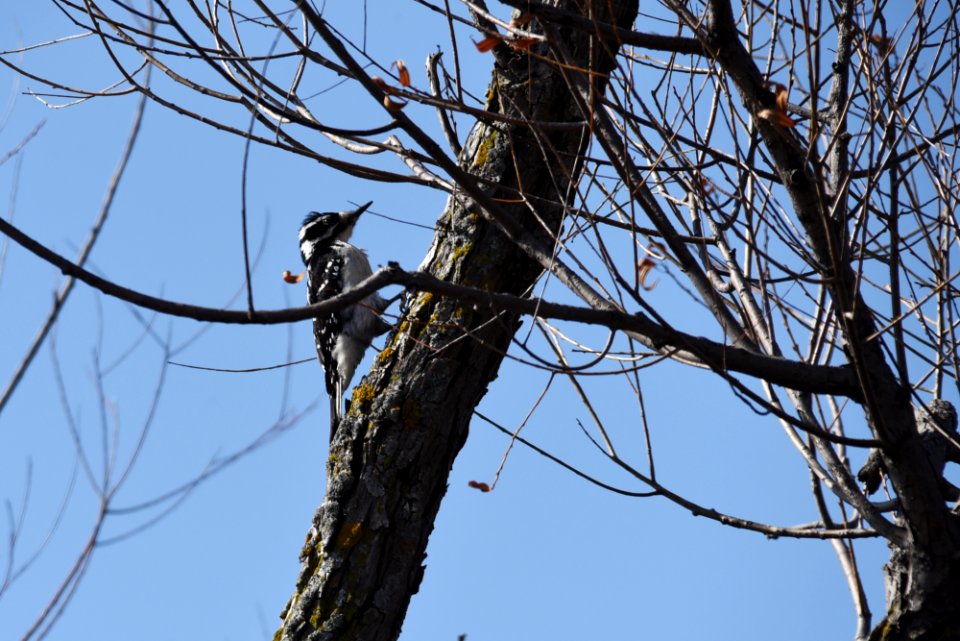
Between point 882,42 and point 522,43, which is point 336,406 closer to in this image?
point 522,43

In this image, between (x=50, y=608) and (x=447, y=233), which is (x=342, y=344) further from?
(x=50, y=608)

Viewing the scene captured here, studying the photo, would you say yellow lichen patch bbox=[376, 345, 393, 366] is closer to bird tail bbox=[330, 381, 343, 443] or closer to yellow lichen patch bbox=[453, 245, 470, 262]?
yellow lichen patch bbox=[453, 245, 470, 262]

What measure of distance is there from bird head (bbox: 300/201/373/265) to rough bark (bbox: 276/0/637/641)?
3406 mm

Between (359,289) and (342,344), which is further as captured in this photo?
(342,344)

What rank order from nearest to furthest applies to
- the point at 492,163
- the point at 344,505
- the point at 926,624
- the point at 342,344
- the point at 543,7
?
the point at 543,7
the point at 926,624
the point at 344,505
the point at 492,163
the point at 342,344

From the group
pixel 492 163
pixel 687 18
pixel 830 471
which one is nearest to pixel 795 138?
pixel 687 18

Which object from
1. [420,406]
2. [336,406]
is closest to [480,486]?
[420,406]

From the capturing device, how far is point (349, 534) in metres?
3.54

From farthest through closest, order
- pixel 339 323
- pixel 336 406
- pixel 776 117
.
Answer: pixel 339 323
pixel 336 406
pixel 776 117

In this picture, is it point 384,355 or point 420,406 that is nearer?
point 420,406

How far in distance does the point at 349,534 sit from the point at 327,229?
13.2ft

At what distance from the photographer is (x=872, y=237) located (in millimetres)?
2762

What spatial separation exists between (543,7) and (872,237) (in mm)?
1250

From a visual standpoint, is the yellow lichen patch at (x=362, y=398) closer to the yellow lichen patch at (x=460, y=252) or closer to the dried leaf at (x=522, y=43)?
the yellow lichen patch at (x=460, y=252)
